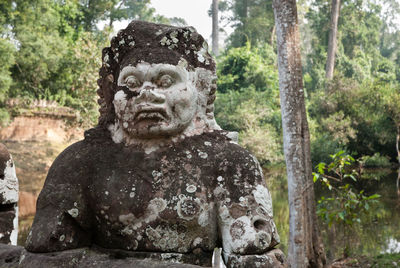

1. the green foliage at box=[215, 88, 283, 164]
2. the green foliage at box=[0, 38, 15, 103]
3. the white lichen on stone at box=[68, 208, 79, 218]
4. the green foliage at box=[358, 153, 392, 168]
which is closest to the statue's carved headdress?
the white lichen on stone at box=[68, 208, 79, 218]

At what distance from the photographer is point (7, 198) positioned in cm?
249

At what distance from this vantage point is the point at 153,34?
1858mm

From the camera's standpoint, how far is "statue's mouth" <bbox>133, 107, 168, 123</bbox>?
5.57 ft

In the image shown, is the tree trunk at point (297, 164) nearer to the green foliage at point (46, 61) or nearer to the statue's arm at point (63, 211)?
the statue's arm at point (63, 211)

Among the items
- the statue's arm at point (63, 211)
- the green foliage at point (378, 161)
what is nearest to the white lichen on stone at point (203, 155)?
the statue's arm at point (63, 211)

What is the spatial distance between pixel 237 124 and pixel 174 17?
18290mm

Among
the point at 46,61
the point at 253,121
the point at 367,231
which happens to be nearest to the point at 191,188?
the point at 367,231

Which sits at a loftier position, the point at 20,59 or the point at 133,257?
the point at 20,59

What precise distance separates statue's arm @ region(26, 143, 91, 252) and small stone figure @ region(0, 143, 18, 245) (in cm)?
93

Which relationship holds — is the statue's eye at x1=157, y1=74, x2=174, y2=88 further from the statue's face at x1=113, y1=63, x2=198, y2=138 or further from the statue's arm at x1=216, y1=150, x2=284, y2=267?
the statue's arm at x1=216, y1=150, x2=284, y2=267

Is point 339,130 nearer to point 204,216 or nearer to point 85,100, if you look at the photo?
point 85,100

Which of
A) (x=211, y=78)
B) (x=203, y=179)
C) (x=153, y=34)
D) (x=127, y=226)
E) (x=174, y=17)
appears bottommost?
(x=127, y=226)

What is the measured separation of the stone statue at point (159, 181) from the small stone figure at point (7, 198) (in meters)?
0.93

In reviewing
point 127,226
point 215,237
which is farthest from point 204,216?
point 127,226
